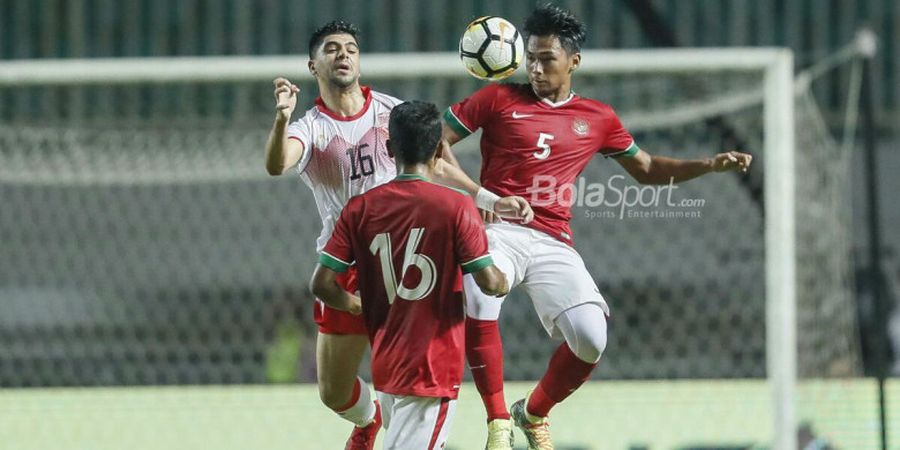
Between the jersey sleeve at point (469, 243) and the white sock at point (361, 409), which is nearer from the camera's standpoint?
the jersey sleeve at point (469, 243)

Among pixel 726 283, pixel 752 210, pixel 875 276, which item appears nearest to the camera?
pixel 875 276

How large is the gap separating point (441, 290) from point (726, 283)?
21.6 feet

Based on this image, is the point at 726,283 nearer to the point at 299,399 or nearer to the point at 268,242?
the point at 268,242

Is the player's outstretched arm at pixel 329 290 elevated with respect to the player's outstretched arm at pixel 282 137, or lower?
lower

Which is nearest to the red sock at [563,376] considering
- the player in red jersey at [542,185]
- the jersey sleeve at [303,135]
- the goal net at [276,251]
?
the player in red jersey at [542,185]

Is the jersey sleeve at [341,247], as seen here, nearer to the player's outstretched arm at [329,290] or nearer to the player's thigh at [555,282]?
the player's outstretched arm at [329,290]

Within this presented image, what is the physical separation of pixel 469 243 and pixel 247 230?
21.8ft

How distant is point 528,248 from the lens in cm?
450

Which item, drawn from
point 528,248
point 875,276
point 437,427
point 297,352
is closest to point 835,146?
point 875,276

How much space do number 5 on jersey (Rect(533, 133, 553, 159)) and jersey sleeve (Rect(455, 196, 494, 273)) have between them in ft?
1.98

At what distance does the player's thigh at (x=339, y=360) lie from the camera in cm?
472

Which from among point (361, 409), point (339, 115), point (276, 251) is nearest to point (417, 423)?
point (361, 409)

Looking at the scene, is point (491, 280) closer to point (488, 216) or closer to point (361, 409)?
point (488, 216)

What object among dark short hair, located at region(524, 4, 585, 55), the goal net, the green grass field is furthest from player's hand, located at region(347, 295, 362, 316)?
the green grass field
